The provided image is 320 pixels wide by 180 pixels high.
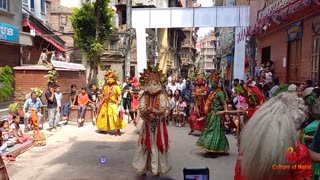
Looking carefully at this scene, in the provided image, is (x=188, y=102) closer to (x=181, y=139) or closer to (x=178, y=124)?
(x=178, y=124)

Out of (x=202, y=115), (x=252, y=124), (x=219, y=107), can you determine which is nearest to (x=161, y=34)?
(x=202, y=115)

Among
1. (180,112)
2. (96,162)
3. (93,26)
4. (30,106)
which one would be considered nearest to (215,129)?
(96,162)

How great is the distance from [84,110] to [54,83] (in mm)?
1424

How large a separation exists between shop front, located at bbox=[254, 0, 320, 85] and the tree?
806cm

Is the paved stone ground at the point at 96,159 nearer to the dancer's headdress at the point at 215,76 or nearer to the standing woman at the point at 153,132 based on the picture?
the standing woman at the point at 153,132

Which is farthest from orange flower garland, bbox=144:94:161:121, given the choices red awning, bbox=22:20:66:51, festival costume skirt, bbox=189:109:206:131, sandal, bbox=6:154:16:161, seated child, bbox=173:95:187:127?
red awning, bbox=22:20:66:51

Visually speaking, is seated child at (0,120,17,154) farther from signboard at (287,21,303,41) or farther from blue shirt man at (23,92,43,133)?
signboard at (287,21,303,41)

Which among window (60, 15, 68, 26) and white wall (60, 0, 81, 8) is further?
white wall (60, 0, 81, 8)

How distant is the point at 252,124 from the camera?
2.74 meters

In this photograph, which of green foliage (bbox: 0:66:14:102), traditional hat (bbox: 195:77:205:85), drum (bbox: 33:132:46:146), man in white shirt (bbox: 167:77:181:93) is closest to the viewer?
green foliage (bbox: 0:66:14:102)

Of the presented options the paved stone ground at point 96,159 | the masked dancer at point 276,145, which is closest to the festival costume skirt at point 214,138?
the paved stone ground at point 96,159

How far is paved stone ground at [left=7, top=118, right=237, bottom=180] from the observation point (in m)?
6.96

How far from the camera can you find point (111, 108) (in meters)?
11.3

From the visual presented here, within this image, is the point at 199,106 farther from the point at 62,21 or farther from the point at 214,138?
the point at 62,21
